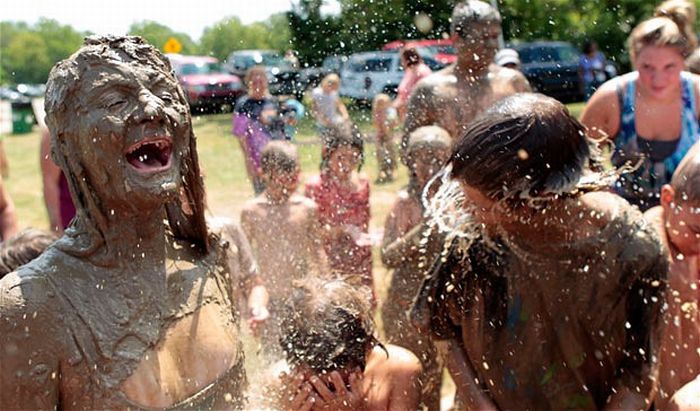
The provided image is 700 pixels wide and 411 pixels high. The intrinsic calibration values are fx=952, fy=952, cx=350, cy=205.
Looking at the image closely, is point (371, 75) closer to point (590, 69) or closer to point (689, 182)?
point (590, 69)

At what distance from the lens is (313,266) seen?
5121 mm

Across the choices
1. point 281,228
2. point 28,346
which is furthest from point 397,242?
point 28,346

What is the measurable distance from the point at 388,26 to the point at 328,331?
10.1 meters

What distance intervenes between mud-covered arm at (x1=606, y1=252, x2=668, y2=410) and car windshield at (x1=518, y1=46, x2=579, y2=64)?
15.4m

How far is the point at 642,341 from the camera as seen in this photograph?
2701mm

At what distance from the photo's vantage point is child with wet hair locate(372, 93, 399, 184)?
28.6 ft

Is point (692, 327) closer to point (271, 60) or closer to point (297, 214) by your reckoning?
point (297, 214)

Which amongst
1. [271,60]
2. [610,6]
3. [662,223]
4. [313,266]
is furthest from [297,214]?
[610,6]

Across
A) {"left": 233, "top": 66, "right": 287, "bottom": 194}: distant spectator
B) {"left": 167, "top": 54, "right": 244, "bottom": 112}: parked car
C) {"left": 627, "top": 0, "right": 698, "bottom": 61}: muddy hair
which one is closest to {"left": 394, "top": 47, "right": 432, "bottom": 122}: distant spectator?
{"left": 233, "top": 66, "right": 287, "bottom": 194}: distant spectator

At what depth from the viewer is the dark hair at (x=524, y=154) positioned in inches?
98.0

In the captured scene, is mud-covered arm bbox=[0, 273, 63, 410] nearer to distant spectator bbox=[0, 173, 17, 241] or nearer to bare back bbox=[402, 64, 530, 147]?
distant spectator bbox=[0, 173, 17, 241]

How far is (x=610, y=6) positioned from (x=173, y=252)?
77.0ft

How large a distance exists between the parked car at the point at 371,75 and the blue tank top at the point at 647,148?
656 cm

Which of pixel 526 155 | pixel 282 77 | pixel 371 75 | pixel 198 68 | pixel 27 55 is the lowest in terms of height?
pixel 27 55
